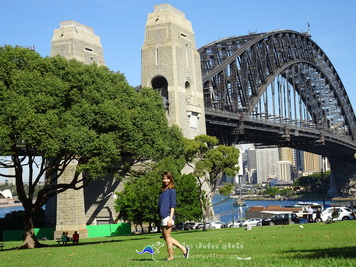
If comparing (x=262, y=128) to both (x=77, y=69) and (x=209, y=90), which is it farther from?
(x=77, y=69)

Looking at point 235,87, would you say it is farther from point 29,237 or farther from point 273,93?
point 29,237

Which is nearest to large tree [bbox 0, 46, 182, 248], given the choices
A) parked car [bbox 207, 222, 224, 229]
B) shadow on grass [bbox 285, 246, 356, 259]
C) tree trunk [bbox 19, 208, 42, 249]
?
tree trunk [bbox 19, 208, 42, 249]

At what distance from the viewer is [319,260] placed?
13.4m

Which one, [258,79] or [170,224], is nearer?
[170,224]

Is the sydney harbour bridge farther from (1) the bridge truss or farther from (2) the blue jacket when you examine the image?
(2) the blue jacket

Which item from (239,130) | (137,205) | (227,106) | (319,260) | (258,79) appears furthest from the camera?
(258,79)

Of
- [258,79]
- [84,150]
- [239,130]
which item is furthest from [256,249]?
[258,79]

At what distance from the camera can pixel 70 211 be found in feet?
191

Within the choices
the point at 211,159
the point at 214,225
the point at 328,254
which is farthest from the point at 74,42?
the point at 328,254

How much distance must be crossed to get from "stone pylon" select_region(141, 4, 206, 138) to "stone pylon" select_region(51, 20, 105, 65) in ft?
21.4

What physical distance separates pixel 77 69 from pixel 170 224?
22.1 meters

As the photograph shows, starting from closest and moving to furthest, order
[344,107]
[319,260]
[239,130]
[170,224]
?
[319,260] → [170,224] → [239,130] → [344,107]

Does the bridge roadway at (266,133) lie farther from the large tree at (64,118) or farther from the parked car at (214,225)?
the large tree at (64,118)

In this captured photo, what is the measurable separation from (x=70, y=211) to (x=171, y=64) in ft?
62.5
